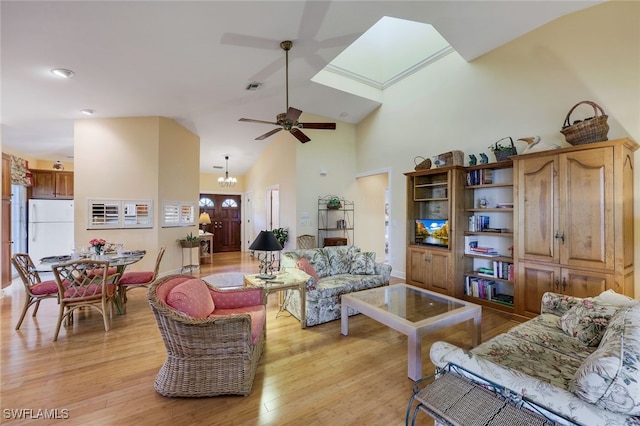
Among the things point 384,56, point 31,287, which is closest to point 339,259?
point 31,287

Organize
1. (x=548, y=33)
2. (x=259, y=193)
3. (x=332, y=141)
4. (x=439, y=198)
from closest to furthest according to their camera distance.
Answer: (x=548, y=33) < (x=439, y=198) < (x=332, y=141) < (x=259, y=193)

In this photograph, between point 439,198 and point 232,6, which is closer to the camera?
point 232,6

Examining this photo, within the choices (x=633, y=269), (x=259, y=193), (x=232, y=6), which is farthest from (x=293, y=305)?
(x=259, y=193)

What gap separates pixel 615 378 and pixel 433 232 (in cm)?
376

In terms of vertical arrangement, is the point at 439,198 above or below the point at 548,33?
below

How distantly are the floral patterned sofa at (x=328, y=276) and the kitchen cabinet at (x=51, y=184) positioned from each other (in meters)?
7.00

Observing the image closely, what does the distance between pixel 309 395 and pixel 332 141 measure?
17.7 feet

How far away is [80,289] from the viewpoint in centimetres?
313

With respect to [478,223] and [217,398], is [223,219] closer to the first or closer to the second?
[478,223]

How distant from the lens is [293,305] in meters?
3.62

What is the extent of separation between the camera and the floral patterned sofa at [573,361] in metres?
1.09

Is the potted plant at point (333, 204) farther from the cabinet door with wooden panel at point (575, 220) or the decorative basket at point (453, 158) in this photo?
the cabinet door with wooden panel at point (575, 220)

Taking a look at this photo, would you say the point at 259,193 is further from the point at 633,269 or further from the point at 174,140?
the point at 633,269

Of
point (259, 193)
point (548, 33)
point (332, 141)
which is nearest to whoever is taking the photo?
point (548, 33)
